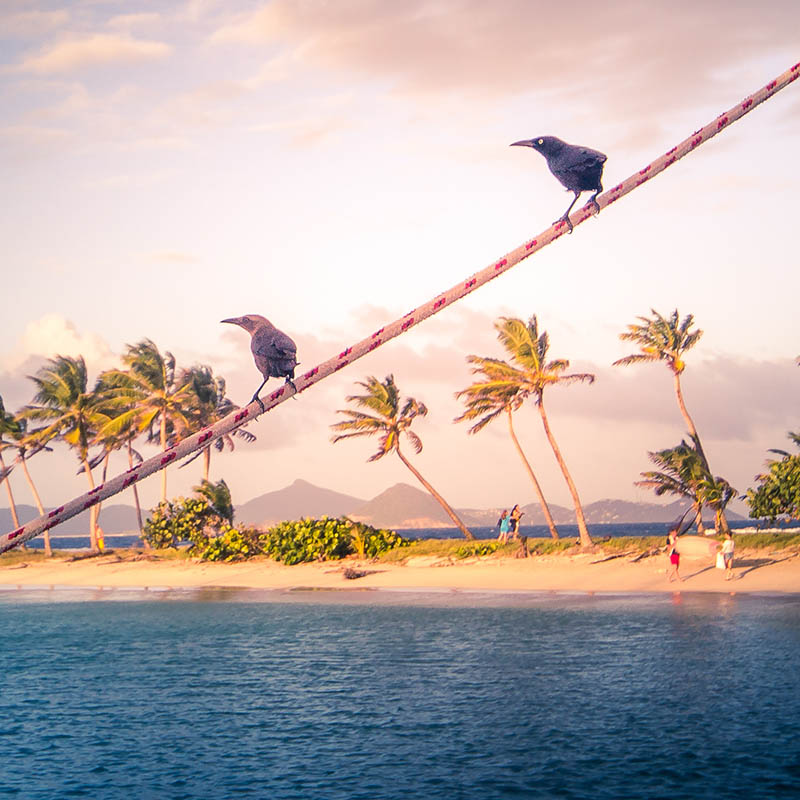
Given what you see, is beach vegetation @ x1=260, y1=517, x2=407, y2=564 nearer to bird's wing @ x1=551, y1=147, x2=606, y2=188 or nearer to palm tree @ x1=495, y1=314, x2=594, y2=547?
palm tree @ x1=495, y1=314, x2=594, y2=547

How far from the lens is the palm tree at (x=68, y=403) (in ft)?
200

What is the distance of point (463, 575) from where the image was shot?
45.5m

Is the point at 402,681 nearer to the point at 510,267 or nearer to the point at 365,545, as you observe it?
the point at 510,267

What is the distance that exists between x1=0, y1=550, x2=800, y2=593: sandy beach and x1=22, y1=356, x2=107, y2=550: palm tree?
902cm

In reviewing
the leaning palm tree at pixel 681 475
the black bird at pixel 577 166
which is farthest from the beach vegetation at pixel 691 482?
the black bird at pixel 577 166

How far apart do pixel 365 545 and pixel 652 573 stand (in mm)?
16638

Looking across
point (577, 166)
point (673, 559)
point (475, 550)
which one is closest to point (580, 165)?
point (577, 166)

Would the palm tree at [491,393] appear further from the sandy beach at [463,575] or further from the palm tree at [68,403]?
the palm tree at [68,403]

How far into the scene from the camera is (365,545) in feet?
169

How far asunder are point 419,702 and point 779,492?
23.1 m

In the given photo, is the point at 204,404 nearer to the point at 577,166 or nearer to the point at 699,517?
the point at 699,517

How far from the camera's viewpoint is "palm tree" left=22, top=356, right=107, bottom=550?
61.1m

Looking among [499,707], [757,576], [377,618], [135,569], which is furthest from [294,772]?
[135,569]

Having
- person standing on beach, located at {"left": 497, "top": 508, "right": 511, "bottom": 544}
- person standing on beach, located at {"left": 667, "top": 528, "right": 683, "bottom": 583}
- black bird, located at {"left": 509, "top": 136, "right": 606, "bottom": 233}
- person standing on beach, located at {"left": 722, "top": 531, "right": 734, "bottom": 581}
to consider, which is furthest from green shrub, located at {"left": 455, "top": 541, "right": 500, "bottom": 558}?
black bird, located at {"left": 509, "top": 136, "right": 606, "bottom": 233}
